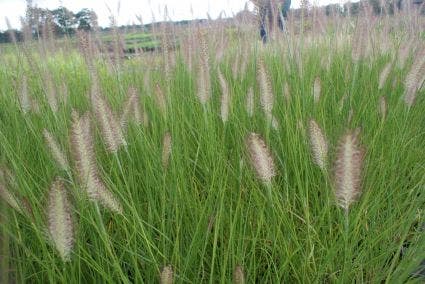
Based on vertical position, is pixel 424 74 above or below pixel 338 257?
above

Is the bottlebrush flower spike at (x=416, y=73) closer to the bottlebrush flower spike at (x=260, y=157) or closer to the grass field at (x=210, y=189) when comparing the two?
the grass field at (x=210, y=189)

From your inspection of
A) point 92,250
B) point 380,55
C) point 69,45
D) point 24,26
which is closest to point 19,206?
point 92,250

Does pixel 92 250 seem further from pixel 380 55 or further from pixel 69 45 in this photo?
pixel 69 45

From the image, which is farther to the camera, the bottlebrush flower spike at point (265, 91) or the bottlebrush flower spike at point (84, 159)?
the bottlebrush flower spike at point (265, 91)

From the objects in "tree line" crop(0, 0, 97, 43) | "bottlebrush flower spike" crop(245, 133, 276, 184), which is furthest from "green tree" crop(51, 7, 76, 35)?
"bottlebrush flower spike" crop(245, 133, 276, 184)

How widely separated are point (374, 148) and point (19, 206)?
3.33 ft

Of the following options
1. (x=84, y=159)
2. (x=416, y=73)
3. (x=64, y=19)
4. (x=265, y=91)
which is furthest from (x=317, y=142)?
(x=64, y=19)

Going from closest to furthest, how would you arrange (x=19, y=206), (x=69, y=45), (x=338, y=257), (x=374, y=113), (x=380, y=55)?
(x=19, y=206), (x=338, y=257), (x=374, y=113), (x=380, y=55), (x=69, y=45)

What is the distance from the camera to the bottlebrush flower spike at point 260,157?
75 centimetres

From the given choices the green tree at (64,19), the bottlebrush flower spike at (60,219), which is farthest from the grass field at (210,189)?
the green tree at (64,19)

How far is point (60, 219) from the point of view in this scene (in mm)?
599

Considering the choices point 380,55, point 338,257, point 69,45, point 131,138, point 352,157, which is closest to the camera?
point 352,157

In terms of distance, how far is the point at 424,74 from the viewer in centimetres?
130

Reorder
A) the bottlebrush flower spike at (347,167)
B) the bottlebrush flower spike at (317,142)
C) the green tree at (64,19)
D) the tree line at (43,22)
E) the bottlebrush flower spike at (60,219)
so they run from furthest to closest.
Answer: the green tree at (64,19)
the tree line at (43,22)
the bottlebrush flower spike at (317,142)
the bottlebrush flower spike at (347,167)
the bottlebrush flower spike at (60,219)
